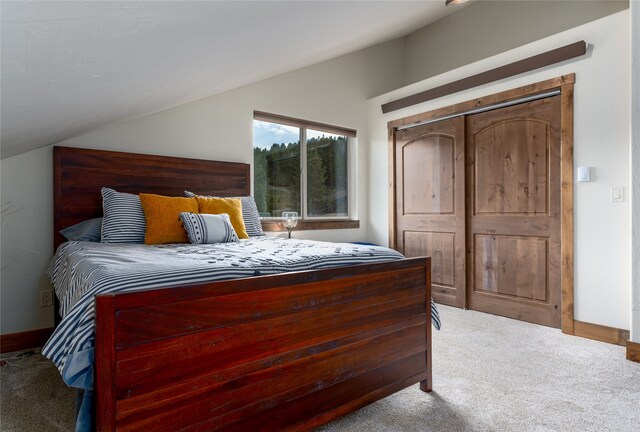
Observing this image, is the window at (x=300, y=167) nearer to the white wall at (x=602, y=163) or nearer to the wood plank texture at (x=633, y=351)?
the white wall at (x=602, y=163)

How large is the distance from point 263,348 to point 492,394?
1.27 meters

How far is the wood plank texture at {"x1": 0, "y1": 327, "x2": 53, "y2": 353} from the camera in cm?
247

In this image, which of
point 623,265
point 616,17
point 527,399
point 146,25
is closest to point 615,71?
point 616,17

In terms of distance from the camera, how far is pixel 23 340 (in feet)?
8.29

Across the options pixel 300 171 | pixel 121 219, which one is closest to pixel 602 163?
pixel 300 171

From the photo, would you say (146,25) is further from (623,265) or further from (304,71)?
(304,71)

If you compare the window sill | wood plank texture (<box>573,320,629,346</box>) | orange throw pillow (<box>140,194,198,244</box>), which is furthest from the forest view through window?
wood plank texture (<box>573,320,629,346</box>)

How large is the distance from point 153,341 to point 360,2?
1.62 metres

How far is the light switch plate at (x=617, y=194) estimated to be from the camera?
2.57 meters

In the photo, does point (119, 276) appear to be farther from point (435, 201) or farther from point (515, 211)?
point (435, 201)

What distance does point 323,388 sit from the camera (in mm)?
1470

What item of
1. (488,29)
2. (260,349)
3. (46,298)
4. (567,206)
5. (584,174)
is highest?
(488,29)

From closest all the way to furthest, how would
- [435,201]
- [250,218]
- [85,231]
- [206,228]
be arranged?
[206,228] < [85,231] < [250,218] < [435,201]

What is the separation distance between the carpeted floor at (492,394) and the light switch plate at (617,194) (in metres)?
1.02
